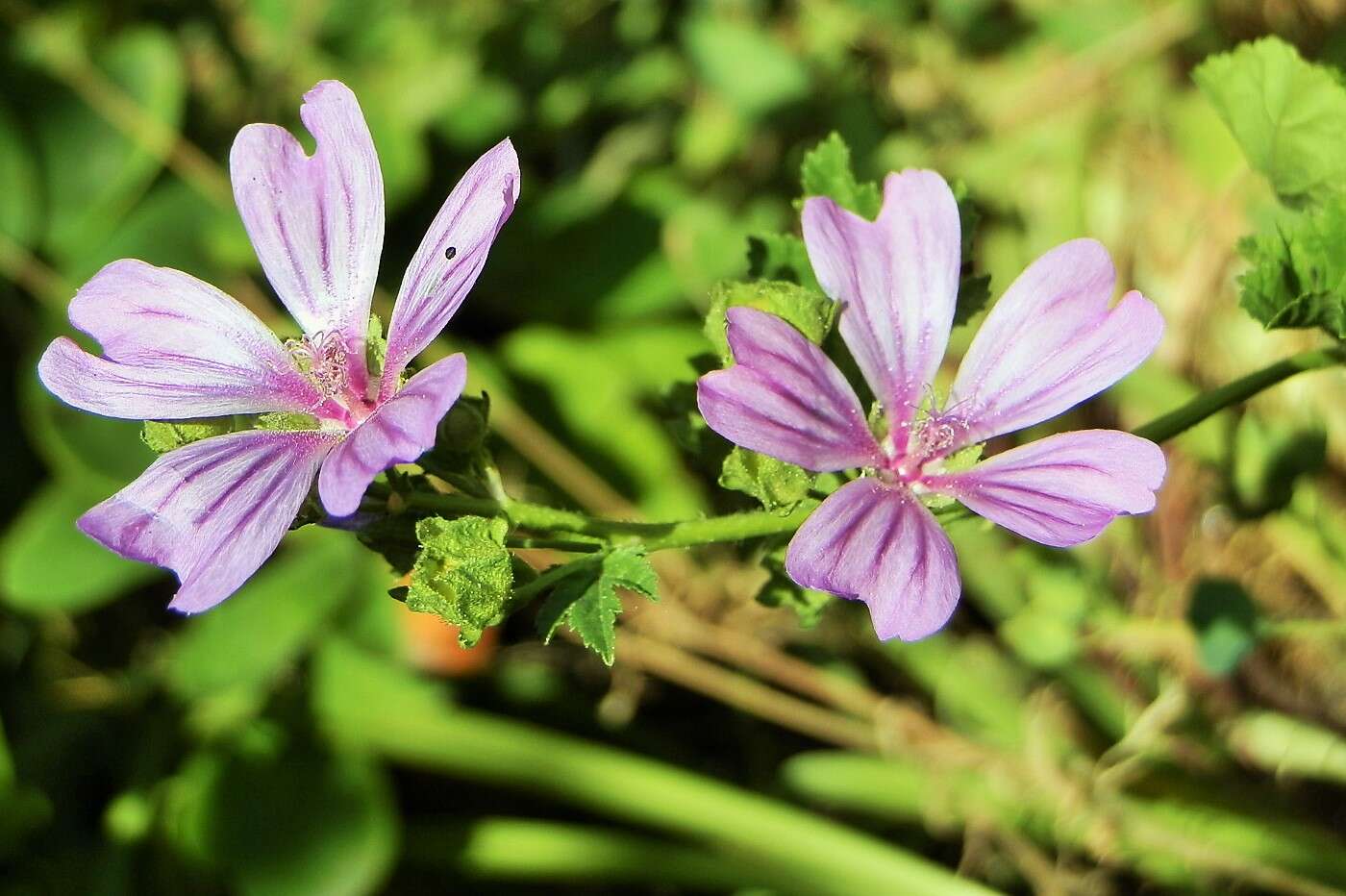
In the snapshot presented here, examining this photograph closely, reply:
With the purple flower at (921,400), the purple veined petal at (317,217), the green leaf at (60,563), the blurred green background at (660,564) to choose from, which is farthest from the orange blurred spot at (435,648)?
the purple flower at (921,400)

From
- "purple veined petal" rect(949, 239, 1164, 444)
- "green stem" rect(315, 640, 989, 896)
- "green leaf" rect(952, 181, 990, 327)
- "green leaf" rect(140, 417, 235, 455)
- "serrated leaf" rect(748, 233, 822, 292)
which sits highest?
"green leaf" rect(952, 181, 990, 327)

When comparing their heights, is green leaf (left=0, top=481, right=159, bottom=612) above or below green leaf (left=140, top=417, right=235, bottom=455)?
above

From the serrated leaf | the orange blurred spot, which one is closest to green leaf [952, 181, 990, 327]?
the serrated leaf

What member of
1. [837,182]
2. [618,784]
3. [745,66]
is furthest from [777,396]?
[745,66]

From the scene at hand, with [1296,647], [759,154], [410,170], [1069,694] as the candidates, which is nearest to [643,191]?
[759,154]

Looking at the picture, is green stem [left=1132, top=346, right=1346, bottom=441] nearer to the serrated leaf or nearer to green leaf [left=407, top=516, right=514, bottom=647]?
the serrated leaf

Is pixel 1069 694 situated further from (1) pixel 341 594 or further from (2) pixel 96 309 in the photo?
(2) pixel 96 309

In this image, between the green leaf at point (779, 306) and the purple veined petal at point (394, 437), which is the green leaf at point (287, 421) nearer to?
the purple veined petal at point (394, 437)

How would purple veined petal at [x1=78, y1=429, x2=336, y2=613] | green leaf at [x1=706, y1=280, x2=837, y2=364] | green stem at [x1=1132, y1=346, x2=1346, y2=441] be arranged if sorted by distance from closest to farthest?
purple veined petal at [x1=78, y1=429, x2=336, y2=613] < green leaf at [x1=706, y1=280, x2=837, y2=364] < green stem at [x1=1132, y1=346, x2=1346, y2=441]
